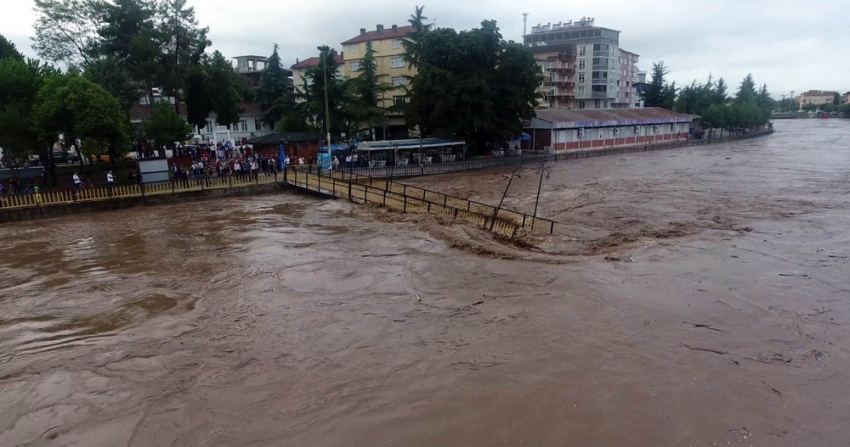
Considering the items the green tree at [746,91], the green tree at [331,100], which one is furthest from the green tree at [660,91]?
the green tree at [331,100]

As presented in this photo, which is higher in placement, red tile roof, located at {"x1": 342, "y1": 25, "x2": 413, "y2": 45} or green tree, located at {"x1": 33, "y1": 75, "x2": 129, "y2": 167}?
red tile roof, located at {"x1": 342, "y1": 25, "x2": 413, "y2": 45}

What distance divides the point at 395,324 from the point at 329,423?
12.2 ft

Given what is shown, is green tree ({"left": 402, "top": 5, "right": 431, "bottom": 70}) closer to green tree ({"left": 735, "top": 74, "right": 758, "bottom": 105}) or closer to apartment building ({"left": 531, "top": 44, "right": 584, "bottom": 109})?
apartment building ({"left": 531, "top": 44, "right": 584, "bottom": 109})

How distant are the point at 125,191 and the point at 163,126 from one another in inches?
268

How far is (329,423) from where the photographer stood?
8.22m

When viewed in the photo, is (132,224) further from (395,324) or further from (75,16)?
(75,16)

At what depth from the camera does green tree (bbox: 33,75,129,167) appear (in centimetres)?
2594

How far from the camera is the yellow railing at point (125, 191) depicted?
82.1ft

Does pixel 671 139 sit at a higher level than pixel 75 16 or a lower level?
lower

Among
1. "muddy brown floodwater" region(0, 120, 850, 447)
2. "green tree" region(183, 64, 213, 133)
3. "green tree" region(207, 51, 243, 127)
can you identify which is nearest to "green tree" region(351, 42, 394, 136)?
"green tree" region(207, 51, 243, 127)

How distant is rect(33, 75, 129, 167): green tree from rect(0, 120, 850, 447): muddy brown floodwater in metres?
7.03

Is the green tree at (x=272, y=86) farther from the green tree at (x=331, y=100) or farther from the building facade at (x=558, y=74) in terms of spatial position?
the building facade at (x=558, y=74)

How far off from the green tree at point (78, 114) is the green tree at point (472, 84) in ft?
74.8

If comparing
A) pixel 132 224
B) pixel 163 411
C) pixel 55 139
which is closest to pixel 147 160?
pixel 55 139
